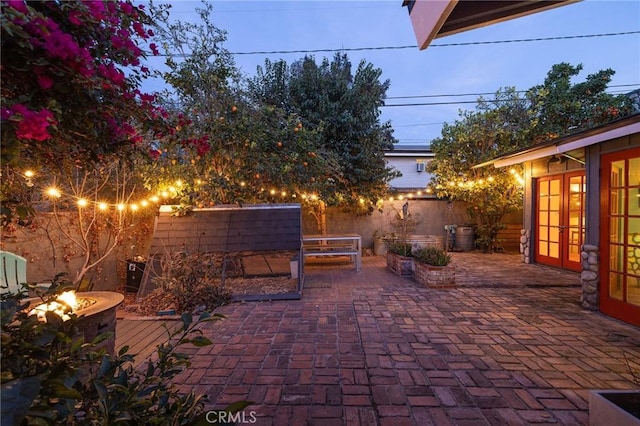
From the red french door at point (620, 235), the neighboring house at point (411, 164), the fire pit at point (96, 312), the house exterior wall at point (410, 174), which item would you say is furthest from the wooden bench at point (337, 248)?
the house exterior wall at point (410, 174)

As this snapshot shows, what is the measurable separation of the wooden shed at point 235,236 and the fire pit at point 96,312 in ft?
6.43

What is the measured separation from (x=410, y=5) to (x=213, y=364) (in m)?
3.14

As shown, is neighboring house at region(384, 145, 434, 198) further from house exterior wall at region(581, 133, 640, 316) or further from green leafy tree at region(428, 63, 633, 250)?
house exterior wall at region(581, 133, 640, 316)

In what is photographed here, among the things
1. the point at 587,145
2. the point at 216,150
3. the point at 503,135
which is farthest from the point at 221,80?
the point at 503,135

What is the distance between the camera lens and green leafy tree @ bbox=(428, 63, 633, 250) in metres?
8.48

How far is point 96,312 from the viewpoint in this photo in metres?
2.47

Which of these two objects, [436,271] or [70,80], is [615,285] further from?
[70,80]

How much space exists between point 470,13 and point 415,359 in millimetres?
2775

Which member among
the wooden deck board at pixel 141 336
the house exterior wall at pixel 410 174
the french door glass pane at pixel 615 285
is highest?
the house exterior wall at pixel 410 174

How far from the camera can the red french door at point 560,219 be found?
6.65 metres

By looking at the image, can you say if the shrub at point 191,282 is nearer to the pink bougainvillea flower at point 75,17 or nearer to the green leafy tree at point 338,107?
the green leafy tree at point 338,107

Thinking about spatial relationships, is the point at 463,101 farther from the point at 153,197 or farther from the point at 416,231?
the point at 153,197

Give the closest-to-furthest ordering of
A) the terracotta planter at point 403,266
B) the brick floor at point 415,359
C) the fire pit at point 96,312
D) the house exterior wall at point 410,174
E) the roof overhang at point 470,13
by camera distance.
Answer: the roof overhang at point 470,13, the brick floor at point 415,359, the fire pit at point 96,312, the terracotta planter at point 403,266, the house exterior wall at point 410,174

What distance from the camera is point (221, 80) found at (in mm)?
5496
